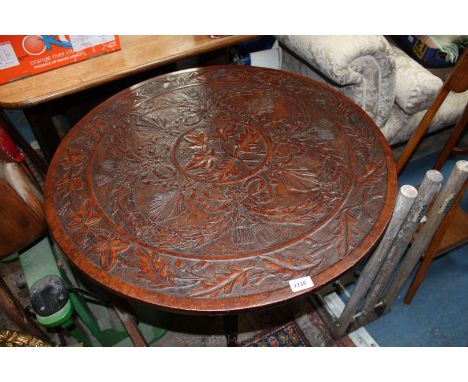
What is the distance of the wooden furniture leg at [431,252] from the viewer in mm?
1363

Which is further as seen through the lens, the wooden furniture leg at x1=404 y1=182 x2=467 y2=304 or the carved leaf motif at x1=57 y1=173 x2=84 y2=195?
the wooden furniture leg at x1=404 y1=182 x2=467 y2=304

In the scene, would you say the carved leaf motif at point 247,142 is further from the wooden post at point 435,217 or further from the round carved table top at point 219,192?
the wooden post at point 435,217

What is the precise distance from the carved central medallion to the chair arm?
2.20 ft

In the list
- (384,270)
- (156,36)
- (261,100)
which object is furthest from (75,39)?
(384,270)

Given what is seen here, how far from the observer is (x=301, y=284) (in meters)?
0.87

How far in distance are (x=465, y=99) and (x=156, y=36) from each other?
5.90 ft

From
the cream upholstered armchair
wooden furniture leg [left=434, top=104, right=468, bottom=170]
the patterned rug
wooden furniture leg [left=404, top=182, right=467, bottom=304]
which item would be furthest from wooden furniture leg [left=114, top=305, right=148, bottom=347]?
wooden furniture leg [left=434, top=104, right=468, bottom=170]

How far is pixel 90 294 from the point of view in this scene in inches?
55.8

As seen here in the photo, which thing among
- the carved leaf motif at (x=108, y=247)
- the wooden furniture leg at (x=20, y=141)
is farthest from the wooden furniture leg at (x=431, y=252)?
the wooden furniture leg at (x=20, y=141)

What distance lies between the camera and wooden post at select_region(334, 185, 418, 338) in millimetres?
1161

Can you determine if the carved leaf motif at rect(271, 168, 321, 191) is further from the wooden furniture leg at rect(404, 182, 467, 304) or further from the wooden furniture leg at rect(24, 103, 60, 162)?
the wooden furniture leg at rect(24, 103, 60, 162)

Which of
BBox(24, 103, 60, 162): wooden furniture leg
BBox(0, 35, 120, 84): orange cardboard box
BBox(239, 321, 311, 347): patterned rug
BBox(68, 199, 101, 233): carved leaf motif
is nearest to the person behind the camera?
BBox(68, 199, 101, 233): carved leaf motif

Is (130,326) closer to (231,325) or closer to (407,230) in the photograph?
(231,325)

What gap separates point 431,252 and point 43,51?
1.86 metres
